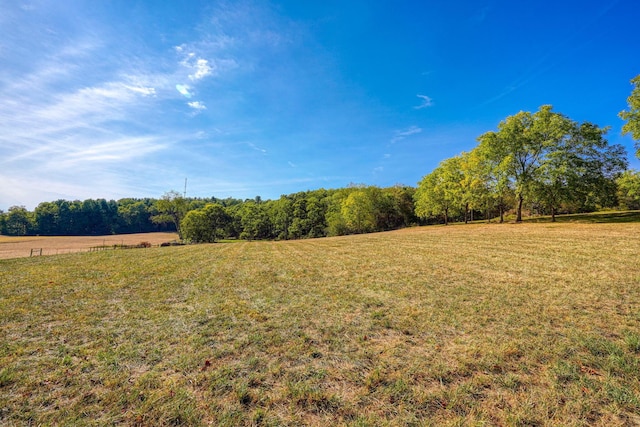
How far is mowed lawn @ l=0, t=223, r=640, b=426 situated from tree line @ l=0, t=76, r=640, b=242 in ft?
79.4

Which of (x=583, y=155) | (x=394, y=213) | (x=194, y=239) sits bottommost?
(x=194, y=239)

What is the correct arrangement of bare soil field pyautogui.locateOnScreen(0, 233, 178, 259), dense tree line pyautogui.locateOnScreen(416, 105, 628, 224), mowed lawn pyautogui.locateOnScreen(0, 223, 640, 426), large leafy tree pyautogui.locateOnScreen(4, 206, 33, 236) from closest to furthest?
mowed lawn pyautogui.locateOnScreen(0, 223, 640, 426) < dense tree line pyautogui.locateOnScreen(416, 105, 628, 224) < bare soil field pyautogui.locateOnScreen(0, 233, 178, 259) < large leafy tree pyautogui.locateOnScreen(4, 206, 33, 236)

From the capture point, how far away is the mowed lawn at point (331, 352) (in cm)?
333

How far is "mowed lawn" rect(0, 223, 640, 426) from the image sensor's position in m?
3.33

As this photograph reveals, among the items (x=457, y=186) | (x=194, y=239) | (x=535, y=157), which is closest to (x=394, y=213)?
(x=457, y=186)

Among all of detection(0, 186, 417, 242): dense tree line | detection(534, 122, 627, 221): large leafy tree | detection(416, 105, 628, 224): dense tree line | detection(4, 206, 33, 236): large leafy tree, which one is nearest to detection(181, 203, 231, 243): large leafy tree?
detection(0, 186, 417, 242): dense tree line

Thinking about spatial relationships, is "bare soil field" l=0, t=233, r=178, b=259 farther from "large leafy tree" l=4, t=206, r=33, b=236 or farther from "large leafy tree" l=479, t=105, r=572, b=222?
"large leafy tree" l=479, t=105, r=572, b=222

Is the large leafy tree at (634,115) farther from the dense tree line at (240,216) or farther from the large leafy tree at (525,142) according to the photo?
the dense tree line at (240,216)

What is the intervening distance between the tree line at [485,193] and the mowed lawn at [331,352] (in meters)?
24.2

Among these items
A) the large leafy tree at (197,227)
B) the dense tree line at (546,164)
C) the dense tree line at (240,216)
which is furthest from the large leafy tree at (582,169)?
the large leafy tree at (197,227)

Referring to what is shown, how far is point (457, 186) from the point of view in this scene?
4225 cm

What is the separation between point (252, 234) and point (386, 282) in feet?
249

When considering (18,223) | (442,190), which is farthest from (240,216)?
(18,223)

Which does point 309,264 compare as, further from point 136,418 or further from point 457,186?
point 457,186
